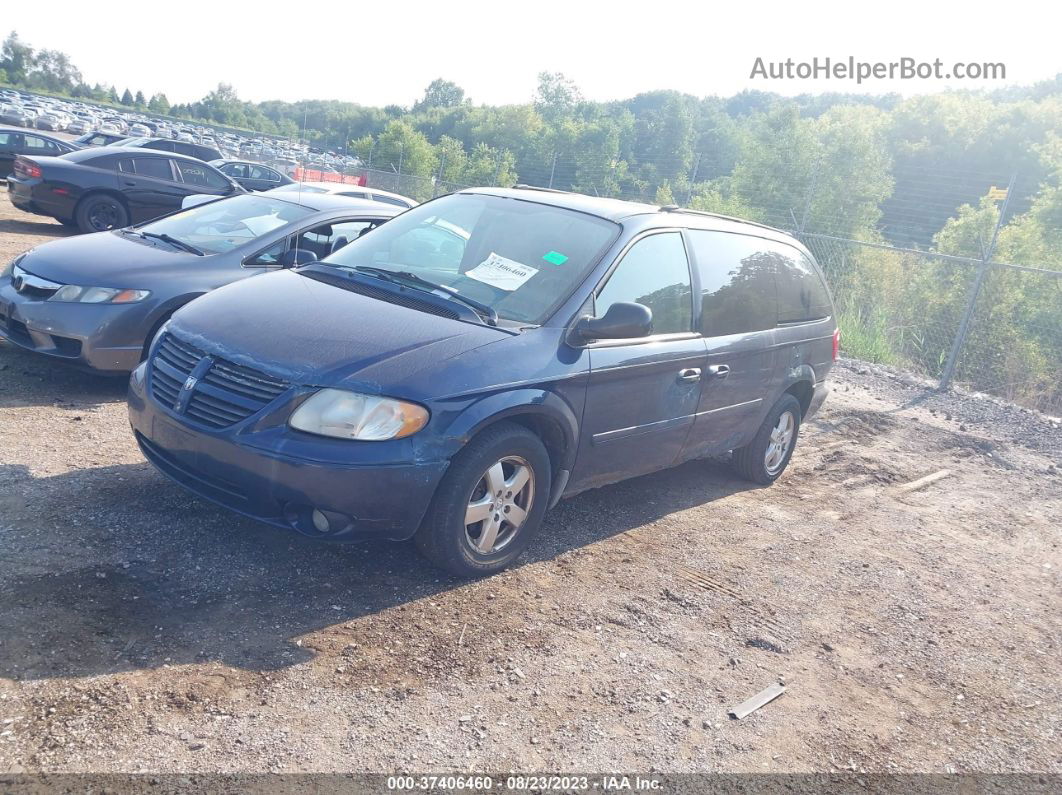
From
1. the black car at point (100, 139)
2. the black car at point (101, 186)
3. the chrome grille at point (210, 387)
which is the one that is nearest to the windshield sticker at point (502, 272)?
the chrome grille at point (210, 387)

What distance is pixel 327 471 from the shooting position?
3672 millimetres

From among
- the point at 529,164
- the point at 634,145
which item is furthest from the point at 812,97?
the point at 529,164

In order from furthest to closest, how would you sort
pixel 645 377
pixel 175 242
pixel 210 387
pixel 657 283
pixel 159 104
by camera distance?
pixel 159 104
pixel 175 242
pixel 657 283
pixel 645 377
pixel 210 387

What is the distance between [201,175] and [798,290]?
10876 mm

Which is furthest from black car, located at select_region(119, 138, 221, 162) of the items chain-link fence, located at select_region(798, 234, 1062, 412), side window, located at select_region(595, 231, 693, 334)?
side window, located at select_region(595, 231, 693, 334)

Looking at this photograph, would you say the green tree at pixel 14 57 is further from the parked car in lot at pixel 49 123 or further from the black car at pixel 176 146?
the black car at pixel 176 146

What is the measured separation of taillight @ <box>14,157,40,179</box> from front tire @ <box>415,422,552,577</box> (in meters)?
11.7

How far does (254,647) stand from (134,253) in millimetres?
4027

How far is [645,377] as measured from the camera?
4.84 meters

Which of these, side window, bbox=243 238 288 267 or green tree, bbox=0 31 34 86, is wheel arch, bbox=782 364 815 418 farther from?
green tree, bbox=0 31 34 86

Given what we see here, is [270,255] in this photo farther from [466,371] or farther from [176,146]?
[176,146]

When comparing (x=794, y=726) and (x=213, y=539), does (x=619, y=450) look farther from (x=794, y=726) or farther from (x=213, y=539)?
(x=213, y=539)

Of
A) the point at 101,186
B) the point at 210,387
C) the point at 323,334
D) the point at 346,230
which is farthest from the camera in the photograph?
the point at 101,186

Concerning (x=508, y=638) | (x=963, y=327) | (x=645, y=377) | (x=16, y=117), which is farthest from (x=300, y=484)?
(x=16, y=117)
